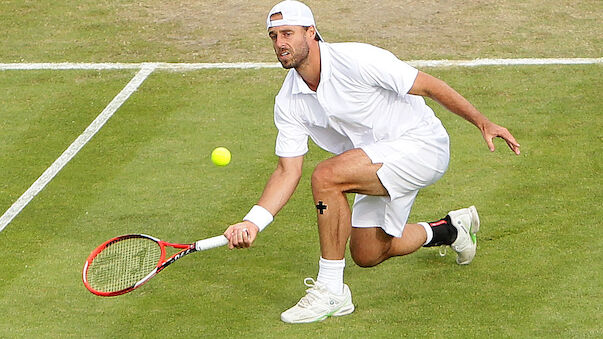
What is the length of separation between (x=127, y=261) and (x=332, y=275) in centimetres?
128

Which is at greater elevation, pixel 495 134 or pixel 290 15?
pixel 290 15

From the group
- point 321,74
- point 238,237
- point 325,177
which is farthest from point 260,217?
point 321,74

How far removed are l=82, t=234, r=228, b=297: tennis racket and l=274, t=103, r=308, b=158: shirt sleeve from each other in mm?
823

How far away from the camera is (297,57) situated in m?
6.54

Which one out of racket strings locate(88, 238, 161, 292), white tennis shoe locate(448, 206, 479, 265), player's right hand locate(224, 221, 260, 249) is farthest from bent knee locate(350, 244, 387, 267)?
racket strings locate(88, 238, 161, 292)

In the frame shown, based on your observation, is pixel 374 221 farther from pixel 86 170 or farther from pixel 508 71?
pixel 508 71

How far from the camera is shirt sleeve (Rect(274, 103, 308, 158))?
680 centimetres

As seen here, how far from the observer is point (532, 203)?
812cm

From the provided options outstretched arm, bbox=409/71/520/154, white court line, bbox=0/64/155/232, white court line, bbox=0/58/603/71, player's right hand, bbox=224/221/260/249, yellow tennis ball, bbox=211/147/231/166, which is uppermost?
outstretched arm, bbox=409/71/520/154

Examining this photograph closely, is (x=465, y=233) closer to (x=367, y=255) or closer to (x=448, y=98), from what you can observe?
(x=367, y=255)

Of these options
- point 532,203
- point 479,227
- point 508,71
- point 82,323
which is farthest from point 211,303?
point 508,71

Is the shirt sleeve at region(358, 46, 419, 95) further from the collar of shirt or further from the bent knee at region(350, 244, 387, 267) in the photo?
the bent knee at region(350, 244, 387, 267)

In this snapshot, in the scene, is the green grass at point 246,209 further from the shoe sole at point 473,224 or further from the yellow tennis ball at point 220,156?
the yellow tennis ball at point 220,156

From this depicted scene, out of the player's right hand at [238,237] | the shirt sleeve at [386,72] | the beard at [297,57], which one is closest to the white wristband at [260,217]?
the player's right hand at [238,237]
